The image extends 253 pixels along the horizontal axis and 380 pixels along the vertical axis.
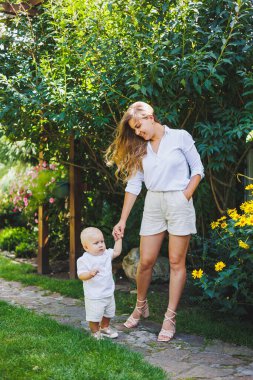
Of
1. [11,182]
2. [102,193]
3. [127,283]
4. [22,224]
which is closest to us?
[127,283]

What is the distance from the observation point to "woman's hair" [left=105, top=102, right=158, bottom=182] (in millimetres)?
4047

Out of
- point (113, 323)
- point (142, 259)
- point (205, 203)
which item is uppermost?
point (205, 203)

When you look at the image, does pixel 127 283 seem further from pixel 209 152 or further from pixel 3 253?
pixel 3 253

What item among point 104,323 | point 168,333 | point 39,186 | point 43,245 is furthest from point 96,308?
point 39,186

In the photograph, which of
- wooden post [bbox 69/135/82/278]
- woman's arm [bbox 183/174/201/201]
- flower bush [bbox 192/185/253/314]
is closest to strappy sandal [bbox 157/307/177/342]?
flower bush [bbox 192/185/253/314]

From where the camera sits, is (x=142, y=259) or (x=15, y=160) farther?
(x=15, y=160)

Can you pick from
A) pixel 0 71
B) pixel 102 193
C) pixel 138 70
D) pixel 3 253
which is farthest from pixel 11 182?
pixel 138 70

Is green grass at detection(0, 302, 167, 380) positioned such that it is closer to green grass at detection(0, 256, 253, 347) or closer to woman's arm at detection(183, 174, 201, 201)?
green grass at detection(0, 256, 253, 347)

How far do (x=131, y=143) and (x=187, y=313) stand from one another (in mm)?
1572

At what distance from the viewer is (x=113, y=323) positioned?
451 cm

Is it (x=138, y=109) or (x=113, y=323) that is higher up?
(x=138, y=109)

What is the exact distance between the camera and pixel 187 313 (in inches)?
185

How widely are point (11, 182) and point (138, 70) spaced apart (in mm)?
3868

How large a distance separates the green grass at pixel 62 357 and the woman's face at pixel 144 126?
1491mm
